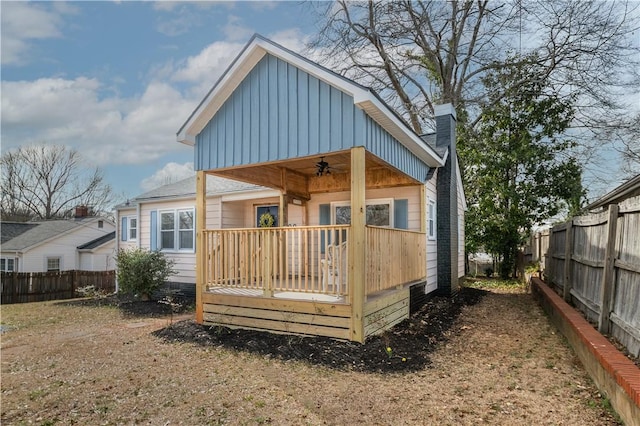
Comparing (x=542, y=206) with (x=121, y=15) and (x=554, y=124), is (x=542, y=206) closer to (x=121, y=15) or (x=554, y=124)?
(x=554, y=124)

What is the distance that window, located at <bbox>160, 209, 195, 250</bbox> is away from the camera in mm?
11164

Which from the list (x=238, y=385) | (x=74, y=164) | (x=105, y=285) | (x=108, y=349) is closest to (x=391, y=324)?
(x=238, y=385)

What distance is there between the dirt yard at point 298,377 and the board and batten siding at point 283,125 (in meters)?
3.01

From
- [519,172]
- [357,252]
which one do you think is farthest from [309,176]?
[519,172]

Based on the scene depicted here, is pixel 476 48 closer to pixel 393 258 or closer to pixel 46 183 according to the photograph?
pixel 393 258

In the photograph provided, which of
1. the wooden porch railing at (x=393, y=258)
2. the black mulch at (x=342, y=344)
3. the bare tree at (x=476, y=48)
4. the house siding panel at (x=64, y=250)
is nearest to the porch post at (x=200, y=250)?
the black mulch at (x=342, y=344)

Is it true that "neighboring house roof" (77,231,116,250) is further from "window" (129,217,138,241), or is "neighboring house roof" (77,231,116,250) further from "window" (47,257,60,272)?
"window" (129,217,138,241)

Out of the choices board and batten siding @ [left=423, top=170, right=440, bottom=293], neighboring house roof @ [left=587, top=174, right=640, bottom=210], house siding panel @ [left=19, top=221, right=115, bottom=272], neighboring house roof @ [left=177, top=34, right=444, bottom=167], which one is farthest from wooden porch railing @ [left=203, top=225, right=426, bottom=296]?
house siding panel @ [left=19, top=221, right=115, bottom=272]

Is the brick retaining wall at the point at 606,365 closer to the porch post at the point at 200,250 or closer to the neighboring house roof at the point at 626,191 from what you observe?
the neighboring house roof at the point at 626,191

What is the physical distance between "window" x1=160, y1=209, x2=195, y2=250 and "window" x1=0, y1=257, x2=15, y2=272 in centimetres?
1546

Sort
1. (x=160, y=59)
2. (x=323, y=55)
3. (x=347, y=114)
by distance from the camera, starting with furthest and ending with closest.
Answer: (x=323, y=55), (x=160, y=59), (x=347, y=114)

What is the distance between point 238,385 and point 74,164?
33898 mm

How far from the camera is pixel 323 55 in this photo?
19203 millimetres

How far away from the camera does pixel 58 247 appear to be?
2148 cm
